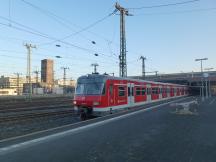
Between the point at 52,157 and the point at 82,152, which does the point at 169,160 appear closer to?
the point at 82,152

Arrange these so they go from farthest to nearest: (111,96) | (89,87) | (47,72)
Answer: (47,72)
(111,96)
(89,87)

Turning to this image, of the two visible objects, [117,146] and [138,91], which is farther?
[138,91]

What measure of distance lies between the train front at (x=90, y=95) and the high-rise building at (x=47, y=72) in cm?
9583

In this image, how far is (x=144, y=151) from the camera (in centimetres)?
730

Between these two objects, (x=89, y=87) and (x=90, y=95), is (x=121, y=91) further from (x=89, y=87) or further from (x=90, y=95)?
(x=90, y=95)

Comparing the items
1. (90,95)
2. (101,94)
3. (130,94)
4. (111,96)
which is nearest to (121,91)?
(111,96)

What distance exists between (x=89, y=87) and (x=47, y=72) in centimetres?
10034

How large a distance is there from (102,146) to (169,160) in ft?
7.28

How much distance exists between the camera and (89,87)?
17.2 meters

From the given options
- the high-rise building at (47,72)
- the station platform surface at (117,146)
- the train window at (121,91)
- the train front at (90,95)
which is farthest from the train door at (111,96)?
the high-rise building at (47,72)

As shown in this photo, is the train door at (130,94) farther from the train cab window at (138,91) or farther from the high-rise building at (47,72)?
the high-rise building at (47,72)

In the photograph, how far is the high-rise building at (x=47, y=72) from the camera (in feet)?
368

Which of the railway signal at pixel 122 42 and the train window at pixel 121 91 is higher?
the railway signal at pixel 122 42

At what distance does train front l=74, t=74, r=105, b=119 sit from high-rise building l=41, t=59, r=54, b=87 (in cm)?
9583
